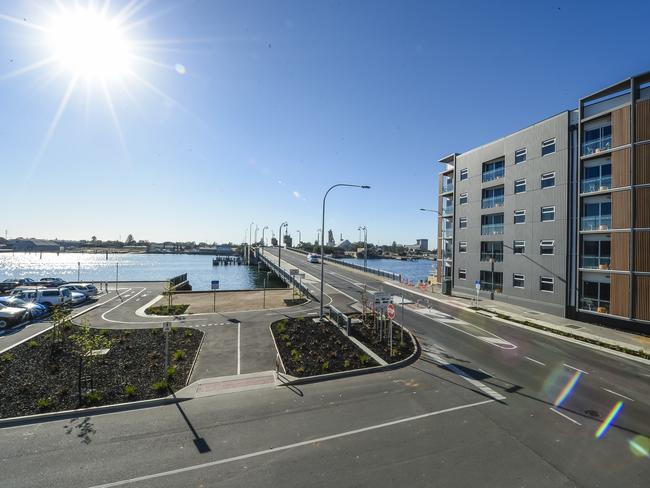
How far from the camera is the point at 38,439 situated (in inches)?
349

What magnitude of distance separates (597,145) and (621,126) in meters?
2.07

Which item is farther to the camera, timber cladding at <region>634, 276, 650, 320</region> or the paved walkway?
timber cladding at <region>634, 276, 650, 320</region>

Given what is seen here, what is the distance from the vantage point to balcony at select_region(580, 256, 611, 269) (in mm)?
24670

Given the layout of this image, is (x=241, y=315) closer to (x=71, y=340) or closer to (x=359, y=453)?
(x=71, y=340)

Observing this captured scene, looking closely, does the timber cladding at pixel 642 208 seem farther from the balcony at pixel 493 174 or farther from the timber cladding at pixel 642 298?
the balcony at pixel 493 174

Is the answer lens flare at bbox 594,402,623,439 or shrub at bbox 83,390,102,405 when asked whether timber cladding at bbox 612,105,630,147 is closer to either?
lens flare at bbox 594,402,623,439

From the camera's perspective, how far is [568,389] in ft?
41.8

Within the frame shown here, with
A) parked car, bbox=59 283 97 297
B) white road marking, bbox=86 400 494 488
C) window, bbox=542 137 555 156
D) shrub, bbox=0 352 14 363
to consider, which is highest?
window, bbox=542 137 555 156

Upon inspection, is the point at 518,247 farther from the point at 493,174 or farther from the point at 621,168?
the point at 621,168

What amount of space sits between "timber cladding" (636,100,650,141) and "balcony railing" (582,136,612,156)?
6.23 feet

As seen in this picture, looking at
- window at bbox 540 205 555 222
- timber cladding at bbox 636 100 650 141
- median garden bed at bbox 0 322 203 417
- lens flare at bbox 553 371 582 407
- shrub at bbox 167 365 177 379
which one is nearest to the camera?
median garden bed at bbox 0 322 203 417

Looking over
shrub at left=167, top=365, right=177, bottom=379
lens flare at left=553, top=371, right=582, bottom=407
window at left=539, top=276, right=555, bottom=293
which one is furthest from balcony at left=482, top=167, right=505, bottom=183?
shrub at left=167, top=365, right=177, bottom=379

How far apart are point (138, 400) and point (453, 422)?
416 inches

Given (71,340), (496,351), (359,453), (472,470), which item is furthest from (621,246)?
(71,340)
